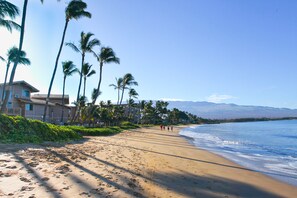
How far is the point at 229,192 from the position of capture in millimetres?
9125

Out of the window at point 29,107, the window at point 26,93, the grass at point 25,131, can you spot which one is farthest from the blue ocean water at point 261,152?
the window at point 26,93

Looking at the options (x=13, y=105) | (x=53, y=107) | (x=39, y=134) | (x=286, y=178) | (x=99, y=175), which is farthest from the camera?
(x=53, y=107)

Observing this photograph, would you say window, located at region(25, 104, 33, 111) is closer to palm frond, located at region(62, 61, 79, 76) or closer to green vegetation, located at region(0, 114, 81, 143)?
palm frond, located at region(62, 61, 79, 76)

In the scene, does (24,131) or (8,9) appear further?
(8,9)

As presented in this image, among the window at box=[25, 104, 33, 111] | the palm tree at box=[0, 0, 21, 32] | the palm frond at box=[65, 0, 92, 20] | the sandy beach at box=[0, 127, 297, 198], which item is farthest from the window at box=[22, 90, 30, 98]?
the sandy beach at box=[0, 127, 297, 198]

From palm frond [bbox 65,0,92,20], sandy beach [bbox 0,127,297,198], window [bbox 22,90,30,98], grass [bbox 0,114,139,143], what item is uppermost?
palm frond [bbox 65,0,92,20]

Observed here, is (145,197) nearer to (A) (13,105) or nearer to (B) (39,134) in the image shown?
(B) (39,134)

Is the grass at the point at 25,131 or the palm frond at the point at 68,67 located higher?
the palm frond at the point at 68,67

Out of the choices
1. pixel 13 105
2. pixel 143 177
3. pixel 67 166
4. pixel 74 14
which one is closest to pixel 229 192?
pixel 143 177

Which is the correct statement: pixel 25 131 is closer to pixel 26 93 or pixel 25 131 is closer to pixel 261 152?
pixel 261 152

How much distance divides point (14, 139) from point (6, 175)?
7203 millimetres

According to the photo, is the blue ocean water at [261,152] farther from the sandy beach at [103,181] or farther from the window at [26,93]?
the window at [26,93]

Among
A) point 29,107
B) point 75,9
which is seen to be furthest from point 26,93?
point 75,9

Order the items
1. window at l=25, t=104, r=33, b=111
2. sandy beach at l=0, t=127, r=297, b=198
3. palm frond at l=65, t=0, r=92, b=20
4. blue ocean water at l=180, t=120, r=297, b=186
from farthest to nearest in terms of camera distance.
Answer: window at l=25, t=104, r=33, b=111 < palm frond at l=65, t=0, r=92, b=20 < blue ocean water at l=180, t=120, r=297, b=186 < sandy beach at l=0, t=127, r=297, b=198
